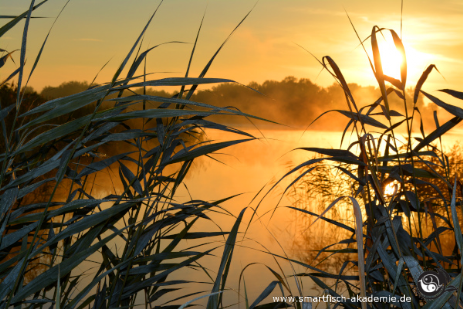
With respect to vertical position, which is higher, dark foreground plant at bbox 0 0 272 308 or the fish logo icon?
dark foreground plant at bbox 0 0 272 308

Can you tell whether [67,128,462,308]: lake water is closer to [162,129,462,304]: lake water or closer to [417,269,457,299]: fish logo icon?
[162,129,462,304]: lake water

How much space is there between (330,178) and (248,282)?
194 centimetres

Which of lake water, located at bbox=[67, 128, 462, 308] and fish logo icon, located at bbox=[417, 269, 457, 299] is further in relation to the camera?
lake water, located at bbox=[67, 128, 462, 308]

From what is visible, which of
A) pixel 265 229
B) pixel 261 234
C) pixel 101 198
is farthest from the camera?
pixel 261 234

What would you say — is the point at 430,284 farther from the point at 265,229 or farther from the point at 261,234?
the point at 261,234

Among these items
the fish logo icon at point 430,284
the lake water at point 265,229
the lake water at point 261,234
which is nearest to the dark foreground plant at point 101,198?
the fish logo icon at point 430,284

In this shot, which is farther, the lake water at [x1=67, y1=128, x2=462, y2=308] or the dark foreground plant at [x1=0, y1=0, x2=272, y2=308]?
the lake water at [x1=67, y1=128, x2=462, y2=308]

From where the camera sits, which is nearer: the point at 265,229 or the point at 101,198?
the point at 101,198

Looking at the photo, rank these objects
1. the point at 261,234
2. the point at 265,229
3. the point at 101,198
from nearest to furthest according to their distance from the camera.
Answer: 1. the point at 101,198
2. the point at 265,229
3. the point at 261,234

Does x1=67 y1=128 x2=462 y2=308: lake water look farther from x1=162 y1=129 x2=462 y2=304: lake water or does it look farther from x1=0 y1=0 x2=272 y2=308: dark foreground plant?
x1=0 y1=0 x2=272 y2=308: dark foreground plant

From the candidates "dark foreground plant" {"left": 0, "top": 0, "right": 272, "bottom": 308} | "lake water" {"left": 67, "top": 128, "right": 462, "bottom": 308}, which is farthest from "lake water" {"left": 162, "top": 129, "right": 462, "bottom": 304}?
"dark foreground plant" {"left": 0, "top": 0, "right": 272, "bottom": 308}

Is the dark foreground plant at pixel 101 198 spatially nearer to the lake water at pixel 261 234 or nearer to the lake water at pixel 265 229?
the lake water at pixel 265 229

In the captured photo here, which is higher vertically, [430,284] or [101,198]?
[101,198]

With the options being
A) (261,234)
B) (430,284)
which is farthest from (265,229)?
(430,284)
